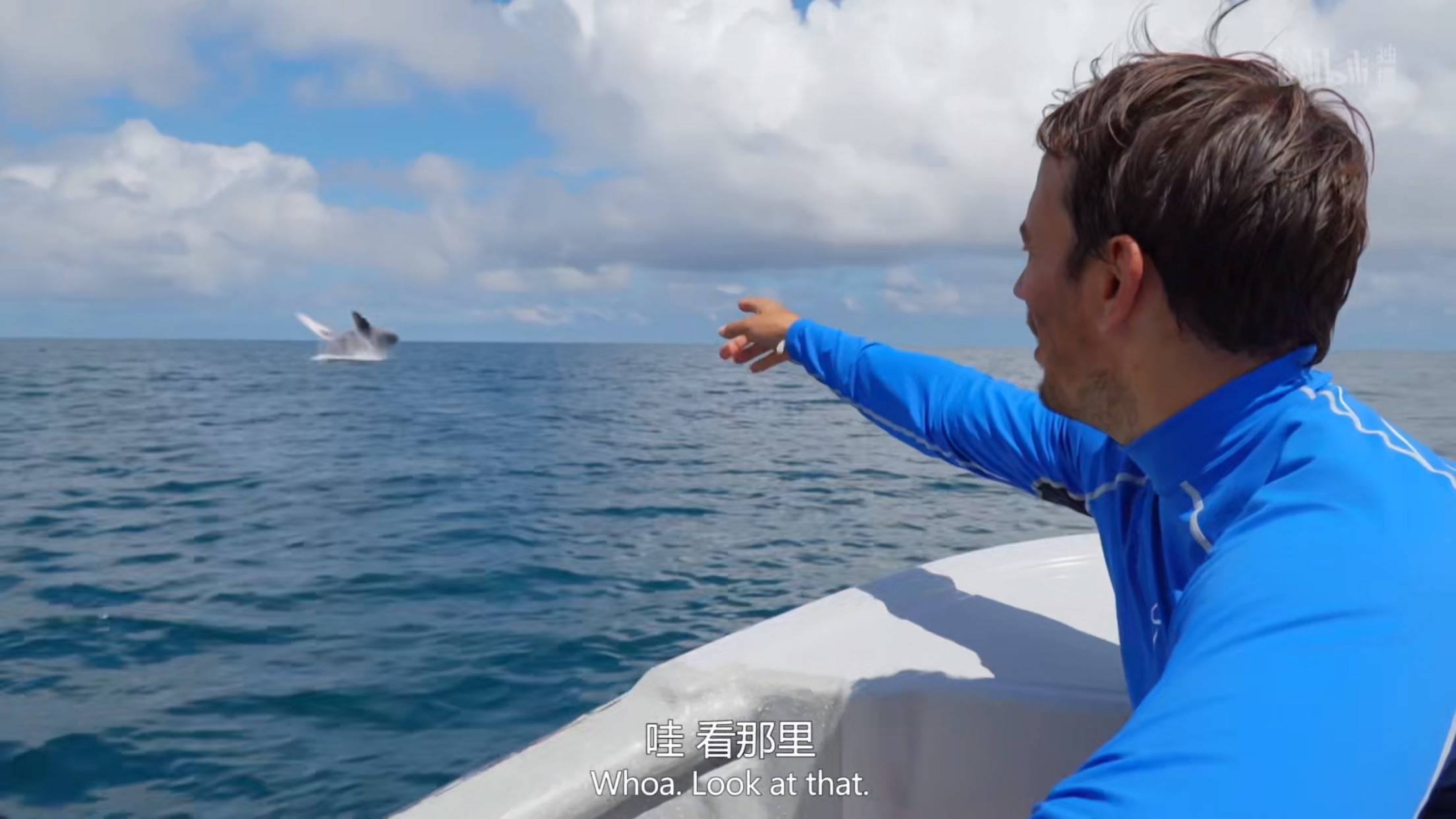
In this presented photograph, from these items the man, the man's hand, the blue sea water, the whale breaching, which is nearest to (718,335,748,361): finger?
the man's hand

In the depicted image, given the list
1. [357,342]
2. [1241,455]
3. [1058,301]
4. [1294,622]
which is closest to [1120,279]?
[1058,301]

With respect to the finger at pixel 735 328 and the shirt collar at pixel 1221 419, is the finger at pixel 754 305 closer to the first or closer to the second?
the finger at pixel 735 328

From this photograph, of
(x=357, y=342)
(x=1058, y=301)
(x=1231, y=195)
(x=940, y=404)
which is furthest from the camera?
(x=357, y=342)

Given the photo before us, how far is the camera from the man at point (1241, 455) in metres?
0.70

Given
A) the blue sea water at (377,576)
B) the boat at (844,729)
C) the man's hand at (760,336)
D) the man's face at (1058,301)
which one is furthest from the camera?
the blue sea water at (377,576)

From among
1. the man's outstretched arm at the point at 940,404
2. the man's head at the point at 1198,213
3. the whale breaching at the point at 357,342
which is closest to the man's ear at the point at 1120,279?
A: the man's head at the point at 1198,213

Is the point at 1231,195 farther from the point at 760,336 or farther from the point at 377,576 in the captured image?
the point at 377,576

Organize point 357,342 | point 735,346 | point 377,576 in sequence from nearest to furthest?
1. point 735,346
2. point 377,576
3. point 357,342

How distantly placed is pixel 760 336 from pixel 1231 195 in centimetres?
135

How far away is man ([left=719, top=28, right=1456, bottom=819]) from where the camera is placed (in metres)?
0.70

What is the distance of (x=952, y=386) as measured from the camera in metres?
1.95

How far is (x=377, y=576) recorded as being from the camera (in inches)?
257

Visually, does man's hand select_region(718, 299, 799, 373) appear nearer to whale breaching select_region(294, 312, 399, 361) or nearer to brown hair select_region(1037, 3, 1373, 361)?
brown hair select_region(1037, 3, 1373, 361)

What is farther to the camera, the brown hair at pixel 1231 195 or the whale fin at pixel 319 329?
the whale fin at pixel 319 329
